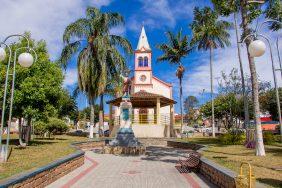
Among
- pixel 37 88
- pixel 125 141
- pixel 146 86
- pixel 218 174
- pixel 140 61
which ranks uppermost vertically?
pixel 140 61

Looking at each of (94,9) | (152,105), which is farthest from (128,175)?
(152,105)

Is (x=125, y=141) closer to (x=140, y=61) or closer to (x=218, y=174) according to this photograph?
(x=218, y=174)

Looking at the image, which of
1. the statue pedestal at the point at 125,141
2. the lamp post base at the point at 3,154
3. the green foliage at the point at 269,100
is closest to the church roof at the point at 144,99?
the statue pedestal at the point at 125,141

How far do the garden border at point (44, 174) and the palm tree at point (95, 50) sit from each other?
1550 cm

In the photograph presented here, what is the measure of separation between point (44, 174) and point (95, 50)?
20.7m

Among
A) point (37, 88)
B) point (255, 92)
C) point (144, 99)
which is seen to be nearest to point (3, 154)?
point (37, 88)

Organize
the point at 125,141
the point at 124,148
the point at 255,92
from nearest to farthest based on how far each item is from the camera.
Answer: the point at 255,92 < the point at 124,148 < the point at 125,141

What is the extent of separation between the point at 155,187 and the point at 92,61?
67.3ft

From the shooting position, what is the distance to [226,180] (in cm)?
Result: 729

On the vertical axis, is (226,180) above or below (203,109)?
below

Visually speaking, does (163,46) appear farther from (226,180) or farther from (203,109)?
(226,180)

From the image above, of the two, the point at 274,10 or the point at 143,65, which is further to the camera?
the point at 143,65

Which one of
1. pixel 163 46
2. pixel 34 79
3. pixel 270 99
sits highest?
pixel 163 46

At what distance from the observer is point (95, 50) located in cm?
2792
